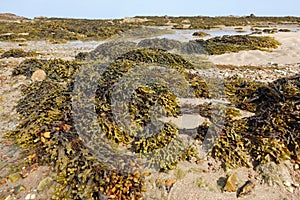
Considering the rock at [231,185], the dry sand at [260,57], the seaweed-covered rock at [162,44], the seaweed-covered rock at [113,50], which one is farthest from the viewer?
the seaweed-covered rock at [162,44]

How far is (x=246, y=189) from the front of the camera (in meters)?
2.59

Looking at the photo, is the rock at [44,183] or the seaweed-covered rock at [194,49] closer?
the rock at [44,183]

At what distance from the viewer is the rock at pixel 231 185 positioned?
2.61 m

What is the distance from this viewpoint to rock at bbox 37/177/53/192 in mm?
2585

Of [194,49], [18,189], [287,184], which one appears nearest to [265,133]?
[287,184]

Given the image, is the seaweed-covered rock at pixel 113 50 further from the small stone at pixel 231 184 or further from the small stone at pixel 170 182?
the small stone at pixel 231 184

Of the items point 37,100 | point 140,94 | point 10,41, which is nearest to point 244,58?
point 140,94

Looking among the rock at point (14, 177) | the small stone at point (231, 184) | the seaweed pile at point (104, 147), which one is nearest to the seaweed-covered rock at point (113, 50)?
the seaweed pile at point (104, 147)

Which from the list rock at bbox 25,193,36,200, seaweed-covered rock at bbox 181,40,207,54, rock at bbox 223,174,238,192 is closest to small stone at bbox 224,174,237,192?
rock at bbox 223,174,238,192

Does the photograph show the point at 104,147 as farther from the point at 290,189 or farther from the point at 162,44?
the point at 162,44

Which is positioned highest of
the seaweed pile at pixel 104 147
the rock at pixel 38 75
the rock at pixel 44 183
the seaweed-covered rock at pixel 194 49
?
the seaweed-covered rock at pixel 194 49

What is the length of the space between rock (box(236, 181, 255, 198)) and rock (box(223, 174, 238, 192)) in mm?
49

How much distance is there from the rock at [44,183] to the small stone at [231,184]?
69.0 inches

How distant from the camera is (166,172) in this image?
2.79 metres
